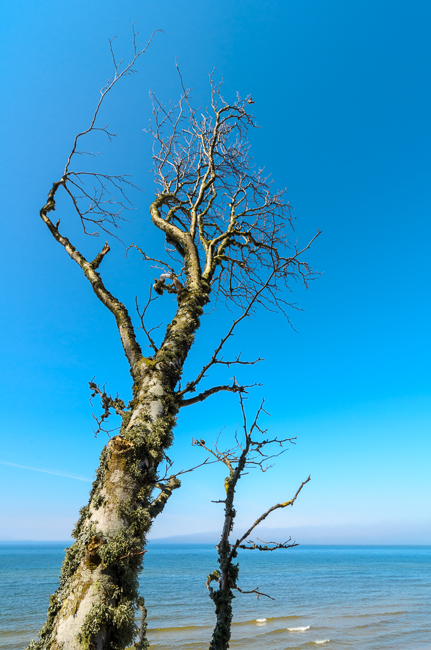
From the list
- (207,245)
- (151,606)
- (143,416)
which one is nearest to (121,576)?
(143,416)

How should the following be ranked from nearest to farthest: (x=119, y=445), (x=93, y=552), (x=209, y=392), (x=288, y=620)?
(x=93, y=552) < (x=119, y=445) < (x=209, y=392) < (x=288, y=620)

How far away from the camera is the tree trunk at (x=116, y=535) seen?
5.27ft

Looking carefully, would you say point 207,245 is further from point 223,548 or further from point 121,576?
point 121,576

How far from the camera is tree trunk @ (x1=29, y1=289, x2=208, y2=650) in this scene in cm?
161

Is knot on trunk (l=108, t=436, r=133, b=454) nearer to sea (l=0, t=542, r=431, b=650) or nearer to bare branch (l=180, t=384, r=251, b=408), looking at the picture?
bare branch (l=180, t=384, r=251, b=408)

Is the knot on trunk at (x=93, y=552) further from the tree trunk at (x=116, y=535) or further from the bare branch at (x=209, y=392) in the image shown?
the bare branch at (x=209, y=392)

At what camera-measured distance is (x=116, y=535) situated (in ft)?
6.07

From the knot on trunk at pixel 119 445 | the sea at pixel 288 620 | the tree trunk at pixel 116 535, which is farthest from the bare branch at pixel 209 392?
the sea at pixel 288 620

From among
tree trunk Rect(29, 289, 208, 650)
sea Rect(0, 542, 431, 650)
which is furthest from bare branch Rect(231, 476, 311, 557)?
sea Rect(0, 542, 431, 650)

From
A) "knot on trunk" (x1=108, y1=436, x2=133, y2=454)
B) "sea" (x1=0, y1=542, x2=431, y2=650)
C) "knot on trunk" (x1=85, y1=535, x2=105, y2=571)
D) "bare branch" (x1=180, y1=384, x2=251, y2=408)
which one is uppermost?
"bare branch" (x1=180, y1=384, x2=251, y2=408)

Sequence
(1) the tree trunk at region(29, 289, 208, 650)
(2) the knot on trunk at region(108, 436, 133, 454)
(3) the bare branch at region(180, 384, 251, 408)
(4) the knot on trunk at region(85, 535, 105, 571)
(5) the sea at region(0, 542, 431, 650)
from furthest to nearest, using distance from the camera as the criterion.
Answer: (5) the sea at region(0, 542, 431, 650) < (3) the bare branch at region(180, 384, 251, 408) < (2) the knot on trunk at region(108, 436, 133, 454) < (4) the knot on trunk at region(85, 535, 105, 571) < (1) the tree trunk at region(29, 289, 208, 650)

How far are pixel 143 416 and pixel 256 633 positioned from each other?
18.0 meters

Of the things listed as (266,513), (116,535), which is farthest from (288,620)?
(116,535)

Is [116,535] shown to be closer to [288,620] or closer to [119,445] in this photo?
[119,445]
